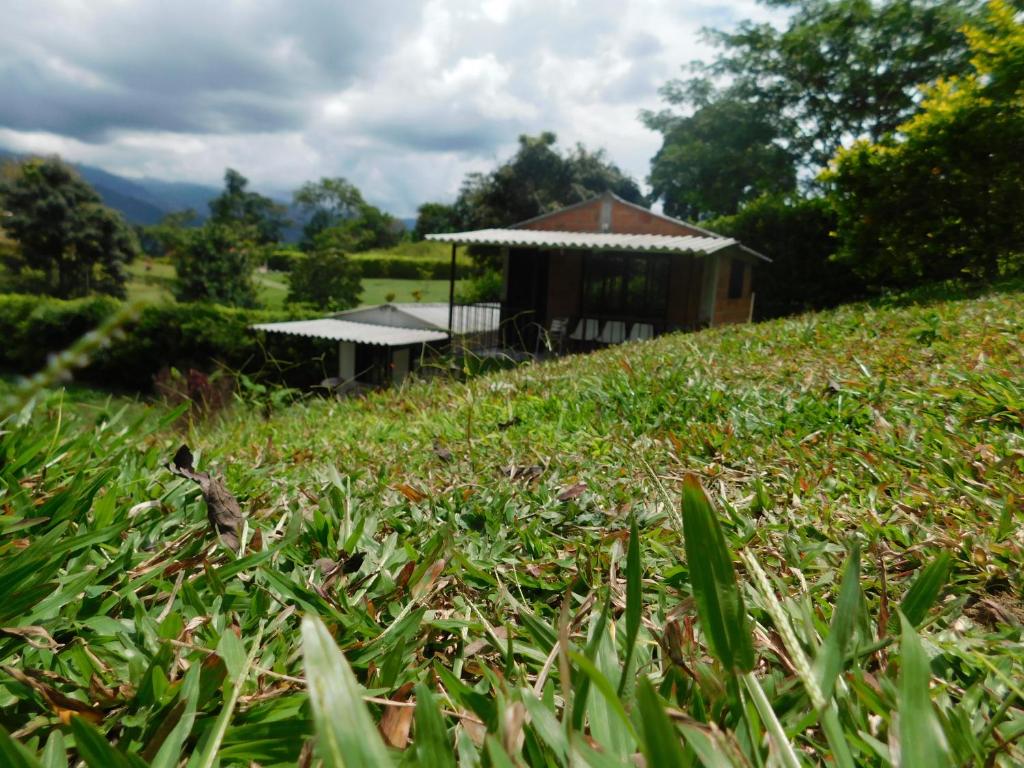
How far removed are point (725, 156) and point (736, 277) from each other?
36.6 ft

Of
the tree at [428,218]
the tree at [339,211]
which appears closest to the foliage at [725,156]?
the tree at [428,218]

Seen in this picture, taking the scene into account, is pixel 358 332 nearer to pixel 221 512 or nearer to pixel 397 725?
pixel 221 512

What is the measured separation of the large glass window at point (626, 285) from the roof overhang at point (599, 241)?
742 millimetres

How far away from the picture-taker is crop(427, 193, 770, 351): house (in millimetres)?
17484

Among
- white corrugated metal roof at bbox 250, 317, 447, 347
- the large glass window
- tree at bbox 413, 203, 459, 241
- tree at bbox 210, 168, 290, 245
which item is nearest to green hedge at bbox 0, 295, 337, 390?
white corrugated metal roof at bbox 250, 317, 447, 347

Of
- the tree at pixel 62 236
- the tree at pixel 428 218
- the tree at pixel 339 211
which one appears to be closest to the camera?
the tree at pixel 62 236

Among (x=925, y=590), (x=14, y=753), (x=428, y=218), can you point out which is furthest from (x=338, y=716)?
(x=428, y=218)

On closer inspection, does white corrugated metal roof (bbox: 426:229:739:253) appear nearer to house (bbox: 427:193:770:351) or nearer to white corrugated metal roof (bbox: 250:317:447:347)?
house (bbox: 427:193:770:351)

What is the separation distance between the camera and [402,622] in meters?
1.12

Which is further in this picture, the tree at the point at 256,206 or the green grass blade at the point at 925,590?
the tree at the point at 256,206

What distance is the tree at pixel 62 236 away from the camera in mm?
37281

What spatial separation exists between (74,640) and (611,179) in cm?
4371

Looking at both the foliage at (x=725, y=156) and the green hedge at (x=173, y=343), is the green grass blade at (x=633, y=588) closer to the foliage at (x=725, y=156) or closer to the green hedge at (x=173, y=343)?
the green hedge at (x=173, y=343)

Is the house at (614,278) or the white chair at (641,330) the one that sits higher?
the house at (614,278)
